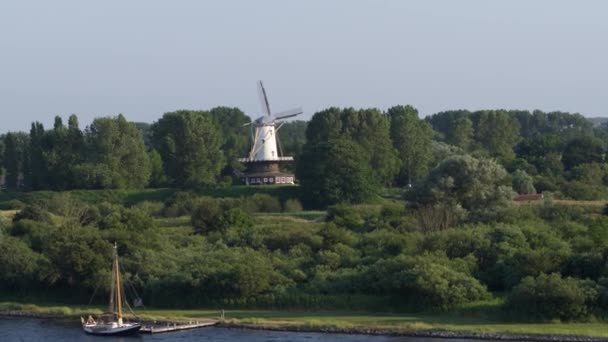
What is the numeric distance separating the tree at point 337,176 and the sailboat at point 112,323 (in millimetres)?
33223

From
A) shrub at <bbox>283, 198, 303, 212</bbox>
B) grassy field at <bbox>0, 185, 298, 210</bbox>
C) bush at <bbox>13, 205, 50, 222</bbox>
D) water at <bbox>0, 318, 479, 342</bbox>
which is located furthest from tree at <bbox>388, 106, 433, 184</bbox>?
water at <bbox>0, 318, 479, 342</bbox>

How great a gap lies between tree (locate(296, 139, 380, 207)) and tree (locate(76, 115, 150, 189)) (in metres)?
13.7

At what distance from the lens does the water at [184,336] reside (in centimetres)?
4125

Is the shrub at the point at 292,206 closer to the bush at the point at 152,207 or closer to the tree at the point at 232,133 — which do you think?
the bush at the point at 152,207

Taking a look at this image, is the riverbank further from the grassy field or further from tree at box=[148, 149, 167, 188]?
tree at box=[148, 149, 167, 188]

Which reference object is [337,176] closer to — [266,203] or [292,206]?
[292,206]

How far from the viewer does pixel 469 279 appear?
46.1 meters

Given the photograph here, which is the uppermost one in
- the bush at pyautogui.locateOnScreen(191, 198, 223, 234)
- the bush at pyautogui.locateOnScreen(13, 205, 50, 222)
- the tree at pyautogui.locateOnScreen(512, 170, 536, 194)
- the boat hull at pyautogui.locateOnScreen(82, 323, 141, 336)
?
the tree at pyautogui.locateOnScreen(512, 170, 536, 194)

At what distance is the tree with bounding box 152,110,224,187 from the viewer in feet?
292

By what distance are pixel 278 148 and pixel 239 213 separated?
35369 millimetres

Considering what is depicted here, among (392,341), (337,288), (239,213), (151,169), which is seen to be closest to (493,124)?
(151,169)

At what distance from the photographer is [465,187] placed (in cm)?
6638

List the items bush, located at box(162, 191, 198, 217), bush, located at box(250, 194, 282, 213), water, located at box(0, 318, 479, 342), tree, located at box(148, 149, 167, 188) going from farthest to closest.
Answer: tree, located at box(148, 149, 167, 188), bush, located at box(250, 194, 282, 213), bush, located at box(162, 191, 198, 217), water, located at box(0, 318, 479, 342)

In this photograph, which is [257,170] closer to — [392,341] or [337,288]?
[337,288]
